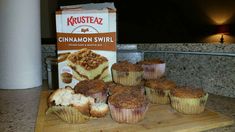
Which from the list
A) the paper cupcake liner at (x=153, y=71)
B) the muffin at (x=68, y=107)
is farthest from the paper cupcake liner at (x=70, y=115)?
→ the paper cupcake liner at (x=153, y=71)

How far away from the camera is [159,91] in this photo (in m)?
0.87

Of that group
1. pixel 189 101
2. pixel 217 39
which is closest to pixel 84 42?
pixel 189 101

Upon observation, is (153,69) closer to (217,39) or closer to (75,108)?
(217,39)

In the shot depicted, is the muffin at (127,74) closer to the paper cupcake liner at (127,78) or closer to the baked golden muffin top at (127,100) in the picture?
the paper cupcake liner at (127,78)

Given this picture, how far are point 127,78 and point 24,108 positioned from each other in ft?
1.12

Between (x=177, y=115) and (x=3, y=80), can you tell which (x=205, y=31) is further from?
(x=3, y=80)

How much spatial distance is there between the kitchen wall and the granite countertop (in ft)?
0.17

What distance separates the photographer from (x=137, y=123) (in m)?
0.72

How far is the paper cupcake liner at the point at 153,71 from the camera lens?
100 centimetres

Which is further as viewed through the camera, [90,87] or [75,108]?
[90,87]

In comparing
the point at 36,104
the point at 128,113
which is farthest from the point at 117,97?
the point at 36,104

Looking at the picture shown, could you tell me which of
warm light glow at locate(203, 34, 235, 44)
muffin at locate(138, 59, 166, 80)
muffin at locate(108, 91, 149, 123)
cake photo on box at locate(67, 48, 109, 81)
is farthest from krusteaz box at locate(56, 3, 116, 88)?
warm light glow at locate(203, 34, 235, 44)

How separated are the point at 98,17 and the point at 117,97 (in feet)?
1.01

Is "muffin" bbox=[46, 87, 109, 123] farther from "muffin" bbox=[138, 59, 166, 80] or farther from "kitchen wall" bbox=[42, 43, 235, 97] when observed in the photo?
"kitchen wall" bbox=[42, 43, 235, 97]
